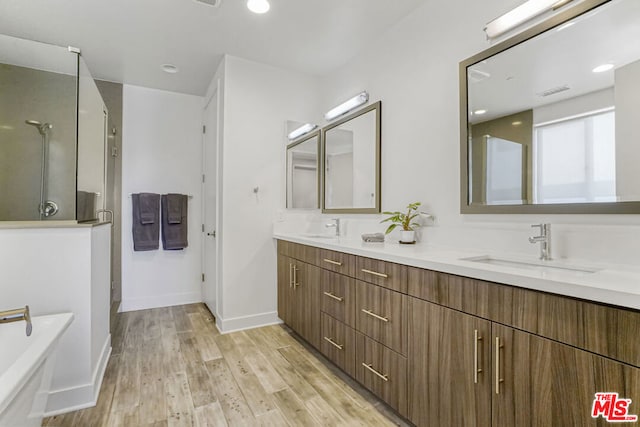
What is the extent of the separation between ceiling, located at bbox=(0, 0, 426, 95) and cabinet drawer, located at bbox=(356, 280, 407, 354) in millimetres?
1951

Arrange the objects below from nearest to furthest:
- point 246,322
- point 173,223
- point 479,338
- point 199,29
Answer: point 479,338
point 199,29
point 246,322
point 173,223

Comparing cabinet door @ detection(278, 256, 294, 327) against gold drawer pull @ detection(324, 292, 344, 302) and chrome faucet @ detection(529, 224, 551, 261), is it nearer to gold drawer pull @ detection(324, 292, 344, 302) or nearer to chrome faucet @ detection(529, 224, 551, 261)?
gold drawer pull @ detection(324, 292, 344, 302)

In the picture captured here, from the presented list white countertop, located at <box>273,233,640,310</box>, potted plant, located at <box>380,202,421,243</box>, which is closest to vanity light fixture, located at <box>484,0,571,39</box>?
potted plant, located at <box>380,202,421,243</box>

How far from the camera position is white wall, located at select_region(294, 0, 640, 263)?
1.34 meters

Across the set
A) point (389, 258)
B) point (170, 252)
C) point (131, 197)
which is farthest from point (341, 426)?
point (131, 197)

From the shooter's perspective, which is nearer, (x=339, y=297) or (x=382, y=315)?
(x=382, y=315)

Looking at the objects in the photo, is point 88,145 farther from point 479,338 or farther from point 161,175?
point 479,338

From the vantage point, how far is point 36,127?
7.13 feet

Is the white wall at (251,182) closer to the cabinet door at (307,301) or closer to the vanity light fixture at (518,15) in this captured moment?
the cabinet door at (307,301)

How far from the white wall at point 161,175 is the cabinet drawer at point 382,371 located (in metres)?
2.68

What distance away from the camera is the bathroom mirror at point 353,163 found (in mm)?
2523

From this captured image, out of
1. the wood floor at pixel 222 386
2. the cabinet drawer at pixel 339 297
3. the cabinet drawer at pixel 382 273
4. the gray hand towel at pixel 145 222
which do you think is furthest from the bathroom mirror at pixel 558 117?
the gray hand towel at pixel 145 222

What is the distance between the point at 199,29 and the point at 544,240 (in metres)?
2.77

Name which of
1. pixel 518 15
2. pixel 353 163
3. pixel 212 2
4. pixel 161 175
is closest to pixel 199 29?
pixel 212 2
